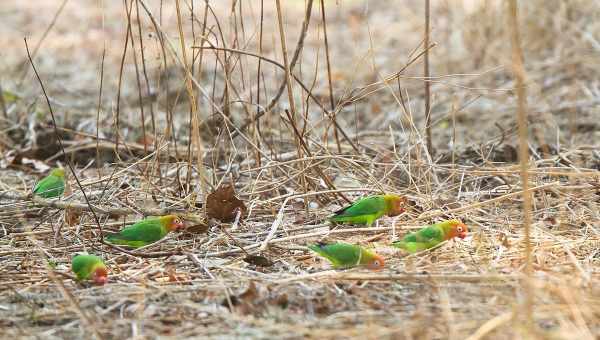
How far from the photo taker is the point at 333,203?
10.1 ft

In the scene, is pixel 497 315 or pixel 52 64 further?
pixel 52 64

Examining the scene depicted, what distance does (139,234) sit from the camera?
252 cm

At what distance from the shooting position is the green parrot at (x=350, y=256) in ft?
7.41

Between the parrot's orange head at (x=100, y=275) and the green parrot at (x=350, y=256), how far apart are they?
58cm

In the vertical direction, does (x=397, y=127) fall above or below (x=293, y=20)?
below

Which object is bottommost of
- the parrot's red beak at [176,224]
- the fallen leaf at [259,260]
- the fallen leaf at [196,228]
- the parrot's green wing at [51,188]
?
the fallen leaf at [259,260]

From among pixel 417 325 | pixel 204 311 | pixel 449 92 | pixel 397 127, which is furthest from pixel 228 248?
pixel 449 92

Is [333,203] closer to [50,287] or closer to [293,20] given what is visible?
[50,287]

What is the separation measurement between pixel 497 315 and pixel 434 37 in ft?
15.9

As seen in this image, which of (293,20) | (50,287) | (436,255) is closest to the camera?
(50,287)

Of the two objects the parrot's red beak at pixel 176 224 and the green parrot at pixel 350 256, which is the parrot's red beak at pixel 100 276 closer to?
the parrot's red beak at pixel 176 224

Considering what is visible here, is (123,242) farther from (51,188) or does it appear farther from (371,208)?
(371,208)

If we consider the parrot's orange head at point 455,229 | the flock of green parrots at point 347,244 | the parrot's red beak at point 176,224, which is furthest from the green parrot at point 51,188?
the parrot's orange head at point 455,229

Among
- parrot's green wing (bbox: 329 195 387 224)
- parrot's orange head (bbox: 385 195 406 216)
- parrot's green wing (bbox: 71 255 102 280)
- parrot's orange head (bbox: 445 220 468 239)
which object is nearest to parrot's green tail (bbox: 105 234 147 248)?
parrot's green wing (bbox: 71 255 102 280)
